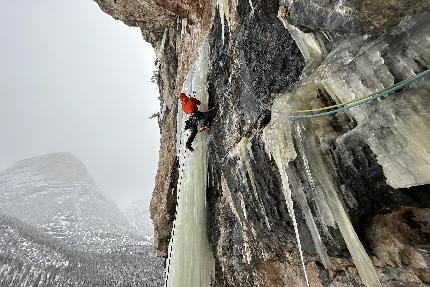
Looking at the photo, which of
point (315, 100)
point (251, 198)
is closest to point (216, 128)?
point (251, 198)

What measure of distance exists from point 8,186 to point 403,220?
228m

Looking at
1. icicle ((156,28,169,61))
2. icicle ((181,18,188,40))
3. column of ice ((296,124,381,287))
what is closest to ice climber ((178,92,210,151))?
icicle ((181,18,188,40))

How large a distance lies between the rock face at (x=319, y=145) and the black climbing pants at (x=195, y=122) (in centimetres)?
30

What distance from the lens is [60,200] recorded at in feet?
540

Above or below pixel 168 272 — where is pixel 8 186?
above

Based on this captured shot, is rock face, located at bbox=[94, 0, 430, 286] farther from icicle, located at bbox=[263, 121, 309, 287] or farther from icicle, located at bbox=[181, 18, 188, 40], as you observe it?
icicle, located at bbox=[181, 18, 188, 40]

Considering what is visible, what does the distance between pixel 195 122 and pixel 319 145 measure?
3.68 m

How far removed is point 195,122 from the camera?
7.65 m

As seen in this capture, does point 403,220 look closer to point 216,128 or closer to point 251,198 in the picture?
point 251,198

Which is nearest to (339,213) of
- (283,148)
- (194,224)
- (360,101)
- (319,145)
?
(319,145)

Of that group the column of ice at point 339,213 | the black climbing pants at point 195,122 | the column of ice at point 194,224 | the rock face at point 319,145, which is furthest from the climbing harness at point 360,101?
the column of ice at point 194,224

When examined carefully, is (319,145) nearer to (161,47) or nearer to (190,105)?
(190,105)

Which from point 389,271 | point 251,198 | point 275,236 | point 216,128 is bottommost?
point 389,271

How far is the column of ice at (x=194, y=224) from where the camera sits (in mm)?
7578
